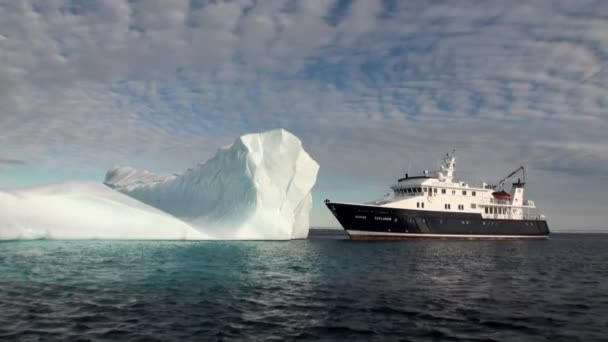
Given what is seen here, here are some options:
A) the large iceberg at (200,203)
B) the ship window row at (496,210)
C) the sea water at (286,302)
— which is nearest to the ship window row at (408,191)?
the ship window row at (496,210)

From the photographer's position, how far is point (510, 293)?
54.9ft

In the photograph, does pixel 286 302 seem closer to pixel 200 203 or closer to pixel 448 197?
pixel 200 203

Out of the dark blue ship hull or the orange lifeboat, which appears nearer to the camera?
the dark blue ship hull

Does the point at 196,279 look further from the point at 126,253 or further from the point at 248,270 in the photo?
the point at 126,253

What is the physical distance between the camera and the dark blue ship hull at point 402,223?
53000 mm

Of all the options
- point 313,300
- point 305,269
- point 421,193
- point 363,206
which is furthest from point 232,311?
point 421,193

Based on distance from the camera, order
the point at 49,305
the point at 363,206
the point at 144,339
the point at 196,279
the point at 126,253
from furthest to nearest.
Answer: the point at 363,206 < the point at 126,253 < the point at 196,279 < the point at 49,305 < the point at 144,339

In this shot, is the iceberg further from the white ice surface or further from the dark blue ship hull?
the dark blue ship hull

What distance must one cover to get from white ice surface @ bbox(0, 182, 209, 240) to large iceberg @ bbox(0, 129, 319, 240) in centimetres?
6

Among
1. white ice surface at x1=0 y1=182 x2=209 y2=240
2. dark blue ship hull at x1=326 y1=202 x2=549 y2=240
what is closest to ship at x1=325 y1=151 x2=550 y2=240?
dark blue ship hull at x1=326 y1=202 x2=549 y2=240

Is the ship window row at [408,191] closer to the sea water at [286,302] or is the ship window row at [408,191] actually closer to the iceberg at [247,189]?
the iceberg at [247,189]

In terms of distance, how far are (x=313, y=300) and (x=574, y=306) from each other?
325 inches

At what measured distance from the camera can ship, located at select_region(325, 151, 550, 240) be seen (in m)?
53.3

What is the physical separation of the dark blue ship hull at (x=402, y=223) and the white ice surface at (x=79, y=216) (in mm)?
19731
